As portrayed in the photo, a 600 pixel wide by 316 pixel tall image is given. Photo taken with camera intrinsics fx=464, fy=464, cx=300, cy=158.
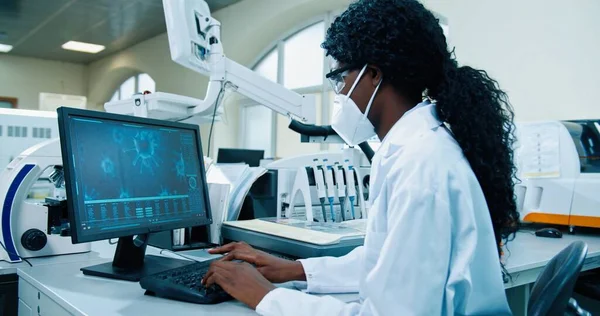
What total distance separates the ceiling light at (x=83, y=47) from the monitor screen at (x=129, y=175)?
707cm

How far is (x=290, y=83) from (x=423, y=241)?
15.2 feet

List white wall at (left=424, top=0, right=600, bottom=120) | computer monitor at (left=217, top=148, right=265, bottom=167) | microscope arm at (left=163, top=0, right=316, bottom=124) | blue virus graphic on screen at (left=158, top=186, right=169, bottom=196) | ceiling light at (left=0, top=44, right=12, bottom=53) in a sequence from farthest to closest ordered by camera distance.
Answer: ceiling light at (left=0, top=44, right=12, bottom=53) < computer monitor at (left=217, top=148, right=265, bottom=167) < white wall at (left=424, top=0, right=600, bottom=120) < microscope arm at (left=163, top=0, right=316, bottom=124) < blue virus graphic on screen at (left=158, top=186, right=169, bottom=196)

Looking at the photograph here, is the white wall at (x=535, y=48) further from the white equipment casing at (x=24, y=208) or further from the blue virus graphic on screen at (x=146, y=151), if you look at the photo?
the white equipment casing at (x=24, y=208)

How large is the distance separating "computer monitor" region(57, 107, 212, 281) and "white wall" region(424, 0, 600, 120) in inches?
88.0

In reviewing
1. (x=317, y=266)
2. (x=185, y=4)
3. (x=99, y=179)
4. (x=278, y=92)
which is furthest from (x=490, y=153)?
(x=185, y=4)

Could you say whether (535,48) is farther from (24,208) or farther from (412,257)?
(24,208)

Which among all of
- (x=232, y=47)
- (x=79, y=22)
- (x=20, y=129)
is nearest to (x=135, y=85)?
(x=79, y=22)

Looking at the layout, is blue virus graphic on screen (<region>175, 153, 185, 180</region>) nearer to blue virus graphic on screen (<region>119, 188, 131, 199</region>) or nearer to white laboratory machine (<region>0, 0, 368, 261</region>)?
blue virus graphic on screen (<region>119, 188, 131, 199</region>)

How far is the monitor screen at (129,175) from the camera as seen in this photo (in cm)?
95

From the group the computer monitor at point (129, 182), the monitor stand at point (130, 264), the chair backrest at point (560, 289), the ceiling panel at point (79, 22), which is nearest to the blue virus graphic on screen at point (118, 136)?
the computer monitor at point (129, 182)

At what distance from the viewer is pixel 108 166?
102cm

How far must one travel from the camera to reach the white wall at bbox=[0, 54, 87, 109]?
8266 millimetres

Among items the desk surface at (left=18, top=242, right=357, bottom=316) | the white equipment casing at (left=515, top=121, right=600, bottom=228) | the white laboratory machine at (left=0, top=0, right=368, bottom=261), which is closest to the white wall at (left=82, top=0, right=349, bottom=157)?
the white equipment casing at (left=515, top=121, right=600, bottom=228)

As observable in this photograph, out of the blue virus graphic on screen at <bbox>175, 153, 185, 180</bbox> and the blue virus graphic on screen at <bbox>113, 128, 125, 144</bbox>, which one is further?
the blue virus graphic on screen at <bbox>175, 153, 185, 180</bbox>
